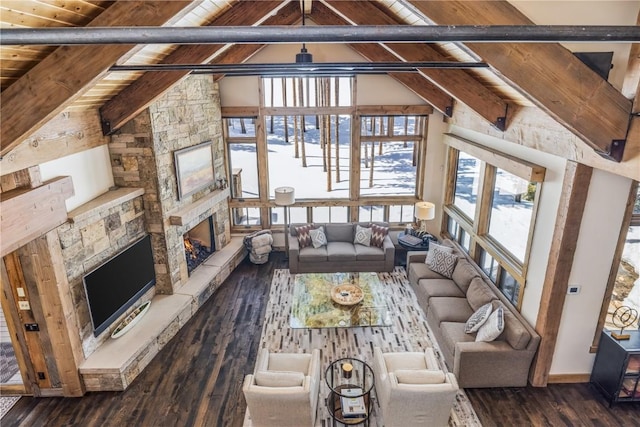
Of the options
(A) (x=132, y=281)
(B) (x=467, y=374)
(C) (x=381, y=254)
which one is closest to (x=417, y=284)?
(C) (x=381, y=254)

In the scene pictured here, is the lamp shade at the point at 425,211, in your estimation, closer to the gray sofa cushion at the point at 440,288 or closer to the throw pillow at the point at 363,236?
the throw pillow at the point at 363,236

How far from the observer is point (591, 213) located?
167 inches

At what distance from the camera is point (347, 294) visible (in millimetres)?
5965

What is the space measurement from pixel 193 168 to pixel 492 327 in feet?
17.7

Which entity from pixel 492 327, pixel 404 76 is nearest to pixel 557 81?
→ pixel 492 327

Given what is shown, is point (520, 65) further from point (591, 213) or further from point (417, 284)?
point (417, 284)

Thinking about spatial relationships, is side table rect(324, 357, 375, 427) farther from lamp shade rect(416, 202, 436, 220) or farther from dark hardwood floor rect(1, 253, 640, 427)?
lamp shade rect(416, 202, 436, 220)

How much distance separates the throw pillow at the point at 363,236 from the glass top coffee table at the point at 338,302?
1.23m

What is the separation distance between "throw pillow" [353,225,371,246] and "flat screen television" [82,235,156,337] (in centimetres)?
391

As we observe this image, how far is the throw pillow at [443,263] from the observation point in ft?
21.7

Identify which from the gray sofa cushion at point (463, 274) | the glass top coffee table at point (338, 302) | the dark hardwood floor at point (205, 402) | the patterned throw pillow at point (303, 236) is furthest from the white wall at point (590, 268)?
the patterned throw pillow at point (303, 236)

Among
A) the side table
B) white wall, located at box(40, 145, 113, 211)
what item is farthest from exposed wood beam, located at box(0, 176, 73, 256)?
the side table

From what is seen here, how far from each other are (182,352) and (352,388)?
2.66 meters

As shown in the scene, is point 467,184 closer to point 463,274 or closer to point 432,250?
point 432,250
